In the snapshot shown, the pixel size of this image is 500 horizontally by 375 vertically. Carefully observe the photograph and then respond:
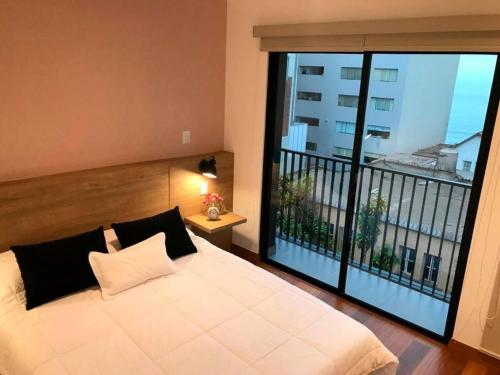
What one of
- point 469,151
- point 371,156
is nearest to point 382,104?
point 371,156

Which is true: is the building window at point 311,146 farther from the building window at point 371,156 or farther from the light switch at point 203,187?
the light switch at point 203,187

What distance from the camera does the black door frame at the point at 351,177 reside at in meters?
2.50

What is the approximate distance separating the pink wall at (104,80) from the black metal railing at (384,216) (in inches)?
44.7

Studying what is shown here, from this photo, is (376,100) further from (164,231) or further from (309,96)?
(164,231)

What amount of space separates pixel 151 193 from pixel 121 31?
1.29 m

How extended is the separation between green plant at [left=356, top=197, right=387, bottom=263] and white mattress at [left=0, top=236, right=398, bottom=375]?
1.44 meters

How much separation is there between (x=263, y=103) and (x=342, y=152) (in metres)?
0.85

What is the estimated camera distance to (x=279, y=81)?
3.58 m

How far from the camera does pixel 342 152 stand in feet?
11.6

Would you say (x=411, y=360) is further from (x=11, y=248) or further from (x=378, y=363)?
(x=11, y=248)

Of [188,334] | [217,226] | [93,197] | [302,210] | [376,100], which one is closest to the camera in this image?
[188,334]

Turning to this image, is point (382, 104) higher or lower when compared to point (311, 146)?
higher

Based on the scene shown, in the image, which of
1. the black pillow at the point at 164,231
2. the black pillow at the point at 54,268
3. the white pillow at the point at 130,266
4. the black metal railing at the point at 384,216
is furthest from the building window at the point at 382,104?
the black pillow at the point at 54,268

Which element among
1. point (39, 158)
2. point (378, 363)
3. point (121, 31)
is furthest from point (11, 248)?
point (378, 363)
